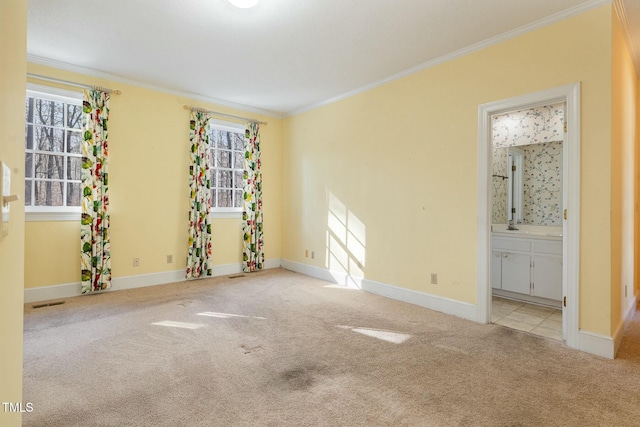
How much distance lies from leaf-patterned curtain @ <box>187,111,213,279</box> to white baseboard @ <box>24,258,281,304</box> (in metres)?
0.23

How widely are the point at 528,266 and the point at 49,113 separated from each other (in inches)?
241

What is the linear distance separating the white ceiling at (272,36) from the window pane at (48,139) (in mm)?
775

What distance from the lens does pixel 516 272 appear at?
3.93m

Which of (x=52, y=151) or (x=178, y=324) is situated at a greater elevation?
(x=52, y=151)

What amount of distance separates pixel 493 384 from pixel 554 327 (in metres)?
1.54

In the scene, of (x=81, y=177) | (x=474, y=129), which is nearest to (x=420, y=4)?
(x=474, y=129)

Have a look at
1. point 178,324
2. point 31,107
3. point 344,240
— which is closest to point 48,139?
point 31,107

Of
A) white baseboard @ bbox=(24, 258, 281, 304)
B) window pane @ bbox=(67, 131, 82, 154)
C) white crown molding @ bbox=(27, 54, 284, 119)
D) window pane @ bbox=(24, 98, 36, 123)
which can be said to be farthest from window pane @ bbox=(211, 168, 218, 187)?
window pane @ bbox=(24, 98, 36, 123)

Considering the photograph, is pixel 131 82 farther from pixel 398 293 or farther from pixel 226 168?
pixel 398 293

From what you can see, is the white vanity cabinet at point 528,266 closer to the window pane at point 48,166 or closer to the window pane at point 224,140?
the window pane at point 224,140

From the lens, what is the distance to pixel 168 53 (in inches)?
136

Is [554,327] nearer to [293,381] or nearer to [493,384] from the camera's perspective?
[493,384]

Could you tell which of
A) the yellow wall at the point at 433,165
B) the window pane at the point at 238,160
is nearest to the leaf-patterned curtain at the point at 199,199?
the window pane at the point at 238,160

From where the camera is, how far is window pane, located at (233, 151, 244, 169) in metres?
5.44
